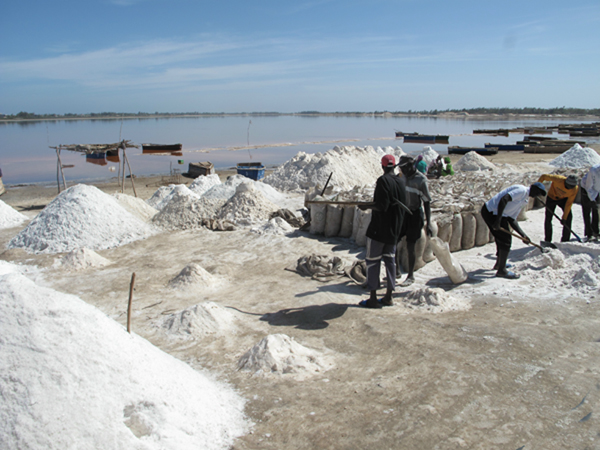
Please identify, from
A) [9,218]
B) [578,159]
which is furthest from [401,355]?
[578,159]

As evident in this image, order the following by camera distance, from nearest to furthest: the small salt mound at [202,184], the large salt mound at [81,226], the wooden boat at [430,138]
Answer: the large salt mound at [81,226]
the small salt mound at [202,184]
the wooden boat at [430,138]

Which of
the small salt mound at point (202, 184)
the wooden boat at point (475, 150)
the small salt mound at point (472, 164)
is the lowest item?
the small salt mound at point (202, 184)

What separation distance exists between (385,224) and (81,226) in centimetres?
568

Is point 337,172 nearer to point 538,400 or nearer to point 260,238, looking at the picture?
point 260,238

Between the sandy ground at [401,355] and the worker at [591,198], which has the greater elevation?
the worker at [591,198]

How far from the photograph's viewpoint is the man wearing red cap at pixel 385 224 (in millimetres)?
3809

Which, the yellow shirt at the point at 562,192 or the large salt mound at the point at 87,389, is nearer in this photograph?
the large salt mound at the point at 87,389

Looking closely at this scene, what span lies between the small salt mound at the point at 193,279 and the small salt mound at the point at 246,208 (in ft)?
10.1

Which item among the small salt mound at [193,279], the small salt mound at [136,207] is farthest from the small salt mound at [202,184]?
the small salt mound at [193,279]

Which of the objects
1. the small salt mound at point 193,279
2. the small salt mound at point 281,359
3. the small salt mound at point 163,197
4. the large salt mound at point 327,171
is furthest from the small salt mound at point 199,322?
the large salt mound at point 327,171

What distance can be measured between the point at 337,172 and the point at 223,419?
11565mm

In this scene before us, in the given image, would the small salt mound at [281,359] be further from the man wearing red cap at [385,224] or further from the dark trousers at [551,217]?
the dark trousers at [551,217]

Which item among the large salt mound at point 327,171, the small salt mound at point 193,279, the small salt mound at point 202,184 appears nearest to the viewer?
the small salt mound at point 193,279

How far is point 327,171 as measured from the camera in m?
13.3
